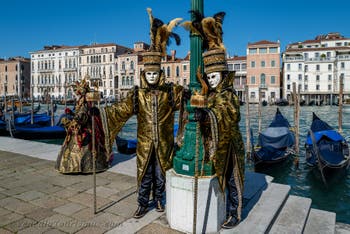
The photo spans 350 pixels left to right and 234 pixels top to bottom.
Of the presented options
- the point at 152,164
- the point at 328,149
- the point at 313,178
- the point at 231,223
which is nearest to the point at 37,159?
the point at 152,164

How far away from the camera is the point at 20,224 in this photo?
2.76 meters

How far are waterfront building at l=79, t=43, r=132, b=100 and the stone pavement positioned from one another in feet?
145

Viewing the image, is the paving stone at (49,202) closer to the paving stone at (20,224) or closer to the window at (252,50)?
the paving stone at (20,224)

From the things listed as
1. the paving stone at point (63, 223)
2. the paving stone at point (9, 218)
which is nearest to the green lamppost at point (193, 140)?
the paving stone at point (63, 223)

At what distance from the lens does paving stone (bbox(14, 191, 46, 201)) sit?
3431mm

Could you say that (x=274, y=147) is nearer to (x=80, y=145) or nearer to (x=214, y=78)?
(x=80, y=145)

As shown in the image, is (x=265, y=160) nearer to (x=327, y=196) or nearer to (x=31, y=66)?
(x=327, y=196)

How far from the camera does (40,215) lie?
2957 mm

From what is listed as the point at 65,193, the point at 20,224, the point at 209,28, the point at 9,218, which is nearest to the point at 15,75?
the point at 65,193

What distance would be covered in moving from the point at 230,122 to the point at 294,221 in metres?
1.39

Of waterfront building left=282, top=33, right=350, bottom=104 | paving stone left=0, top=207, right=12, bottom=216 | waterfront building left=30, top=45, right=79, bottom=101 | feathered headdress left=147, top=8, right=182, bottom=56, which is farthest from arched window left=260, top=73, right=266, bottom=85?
paving stone left=0, top=207, right=12, bottom=216

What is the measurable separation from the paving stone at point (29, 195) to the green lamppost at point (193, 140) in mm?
1945

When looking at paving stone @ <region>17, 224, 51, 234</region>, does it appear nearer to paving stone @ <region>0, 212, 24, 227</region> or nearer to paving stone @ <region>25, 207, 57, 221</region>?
paving stone @ <region>25, 207, 57, 221</region>

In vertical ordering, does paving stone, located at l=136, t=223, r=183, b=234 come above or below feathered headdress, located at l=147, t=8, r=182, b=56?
below
